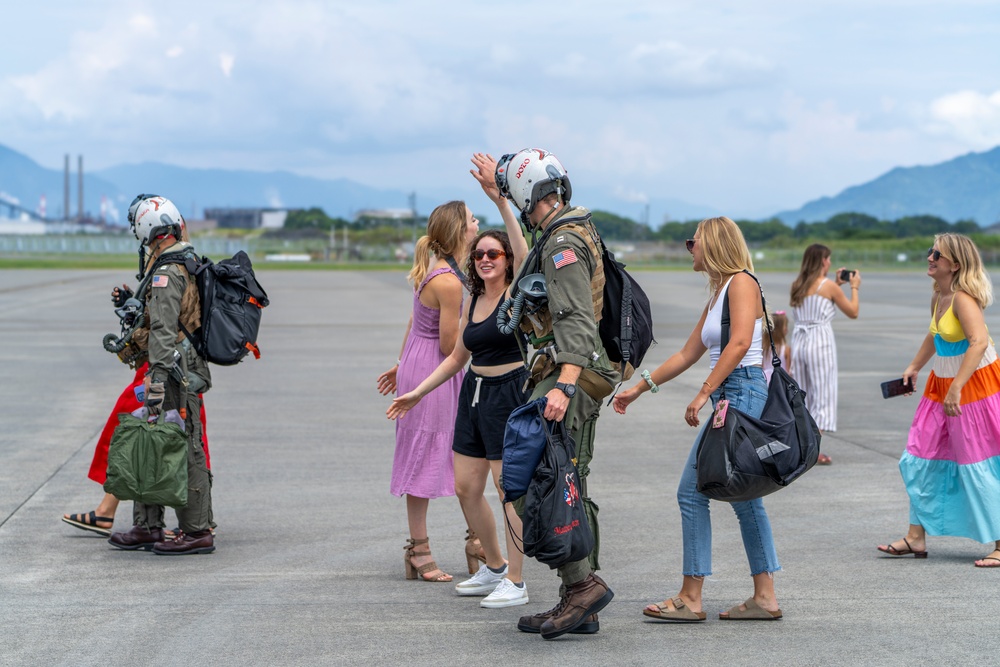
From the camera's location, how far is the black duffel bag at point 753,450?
193 inches

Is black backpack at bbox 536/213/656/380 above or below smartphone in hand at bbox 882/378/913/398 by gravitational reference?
above

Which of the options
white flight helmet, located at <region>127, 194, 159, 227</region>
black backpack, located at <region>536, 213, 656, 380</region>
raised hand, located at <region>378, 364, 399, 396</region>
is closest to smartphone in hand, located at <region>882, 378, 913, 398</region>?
black backpack, located at <region>536, 213, 656, 380</region>

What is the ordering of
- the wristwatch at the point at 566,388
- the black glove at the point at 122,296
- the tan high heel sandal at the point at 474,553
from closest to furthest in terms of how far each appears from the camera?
the wristwatch at the point at 566,388 < the tan high heel sandal at the point at 474,553 < the black glove at the point at 122,296

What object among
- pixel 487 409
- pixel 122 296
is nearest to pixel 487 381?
pixel 487 409

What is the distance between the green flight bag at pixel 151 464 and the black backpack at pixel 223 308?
0.49 metres

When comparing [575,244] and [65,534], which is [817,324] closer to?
[575,244]

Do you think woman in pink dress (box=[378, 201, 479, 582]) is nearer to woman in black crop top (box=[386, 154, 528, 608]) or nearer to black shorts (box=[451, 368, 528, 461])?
woman in black crop top (box=[386, 154, 528, 608])

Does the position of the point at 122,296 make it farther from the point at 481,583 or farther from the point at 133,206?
the point at 481,583

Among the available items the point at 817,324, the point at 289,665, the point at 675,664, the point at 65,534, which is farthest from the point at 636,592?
the point at 817,324

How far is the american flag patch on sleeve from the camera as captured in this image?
4.72 m

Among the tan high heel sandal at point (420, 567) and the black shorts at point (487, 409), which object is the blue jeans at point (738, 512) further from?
the tan high heel sandal at point (420, 567)

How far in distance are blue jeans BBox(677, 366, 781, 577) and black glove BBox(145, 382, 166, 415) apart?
286cm

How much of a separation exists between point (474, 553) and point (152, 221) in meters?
2.55

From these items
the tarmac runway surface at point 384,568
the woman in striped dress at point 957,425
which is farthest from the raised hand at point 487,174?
the woman in striped dress at point 957,425
